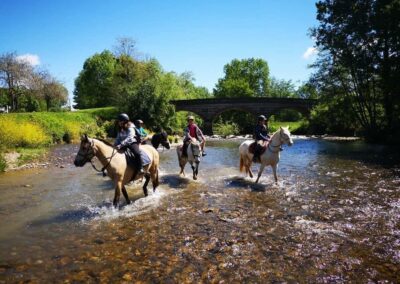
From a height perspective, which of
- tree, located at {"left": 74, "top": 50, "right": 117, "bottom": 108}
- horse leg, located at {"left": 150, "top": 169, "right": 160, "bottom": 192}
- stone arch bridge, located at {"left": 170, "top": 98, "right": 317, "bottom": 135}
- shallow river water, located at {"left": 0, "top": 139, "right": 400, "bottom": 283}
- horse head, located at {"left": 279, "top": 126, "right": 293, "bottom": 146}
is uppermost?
tree, located at {"left": 74, "top": 50, "right": 117, "bottom": 108}

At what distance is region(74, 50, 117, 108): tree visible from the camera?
8688 cm

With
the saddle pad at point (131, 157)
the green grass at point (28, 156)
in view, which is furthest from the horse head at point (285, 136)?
the green grass at point (28, 156)

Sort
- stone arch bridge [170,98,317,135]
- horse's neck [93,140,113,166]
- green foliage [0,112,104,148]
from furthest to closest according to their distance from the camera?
1. stone arch bridge [170,98,317,135]
2. green foliage [0,112,104,148]
3. horse's neck [93,140,113,166]

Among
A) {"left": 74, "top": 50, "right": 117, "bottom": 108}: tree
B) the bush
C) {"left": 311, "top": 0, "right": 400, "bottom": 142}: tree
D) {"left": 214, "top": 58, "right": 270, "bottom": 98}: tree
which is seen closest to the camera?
the bush

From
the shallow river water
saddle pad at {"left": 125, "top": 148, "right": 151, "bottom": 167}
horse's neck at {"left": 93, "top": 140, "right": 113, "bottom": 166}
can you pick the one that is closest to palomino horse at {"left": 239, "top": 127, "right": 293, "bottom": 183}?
the shallow river water

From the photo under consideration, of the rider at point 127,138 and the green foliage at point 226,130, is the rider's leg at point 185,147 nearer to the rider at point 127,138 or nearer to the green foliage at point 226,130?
the rider at point 127,138

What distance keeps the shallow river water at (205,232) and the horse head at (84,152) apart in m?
1.69

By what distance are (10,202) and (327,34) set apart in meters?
34.9

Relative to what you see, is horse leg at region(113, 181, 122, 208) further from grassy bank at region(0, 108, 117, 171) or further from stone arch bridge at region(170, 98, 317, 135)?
stone arch bridge at region(170, 98, 317, 135)

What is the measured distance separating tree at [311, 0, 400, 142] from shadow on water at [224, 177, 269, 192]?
2383 centimetres

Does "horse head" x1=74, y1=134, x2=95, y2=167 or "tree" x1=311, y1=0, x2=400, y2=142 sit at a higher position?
"tree" x1=311, y1=0, x2=400, y2=142

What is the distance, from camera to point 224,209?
10586 mm

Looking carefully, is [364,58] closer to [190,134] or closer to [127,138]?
[190,134]

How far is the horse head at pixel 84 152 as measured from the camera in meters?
9.85
